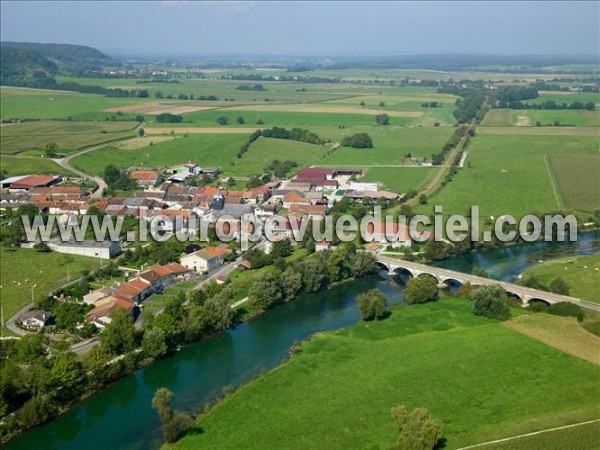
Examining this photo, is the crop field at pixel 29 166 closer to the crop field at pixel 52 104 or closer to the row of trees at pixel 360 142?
the crop field at pixel 52 104

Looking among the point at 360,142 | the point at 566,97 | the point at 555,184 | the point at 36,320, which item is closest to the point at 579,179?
the point at 555,184

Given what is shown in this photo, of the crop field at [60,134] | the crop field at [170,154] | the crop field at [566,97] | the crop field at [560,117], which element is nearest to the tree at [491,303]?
the crop field at [170,154]

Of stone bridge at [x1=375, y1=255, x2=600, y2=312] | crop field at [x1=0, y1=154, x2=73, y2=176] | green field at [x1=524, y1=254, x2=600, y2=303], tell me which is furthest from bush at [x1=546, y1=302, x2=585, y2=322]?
crop field at [x1=0, y1=154, x2=73, y2=176]

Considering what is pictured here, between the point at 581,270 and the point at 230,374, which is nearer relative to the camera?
the point at 230,374

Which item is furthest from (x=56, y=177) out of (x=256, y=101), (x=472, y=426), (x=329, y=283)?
(x=256, y=101)

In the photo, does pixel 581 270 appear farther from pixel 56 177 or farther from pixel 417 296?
pixel 56 177

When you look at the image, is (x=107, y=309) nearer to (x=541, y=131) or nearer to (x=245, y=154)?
(x=245, y=154)
